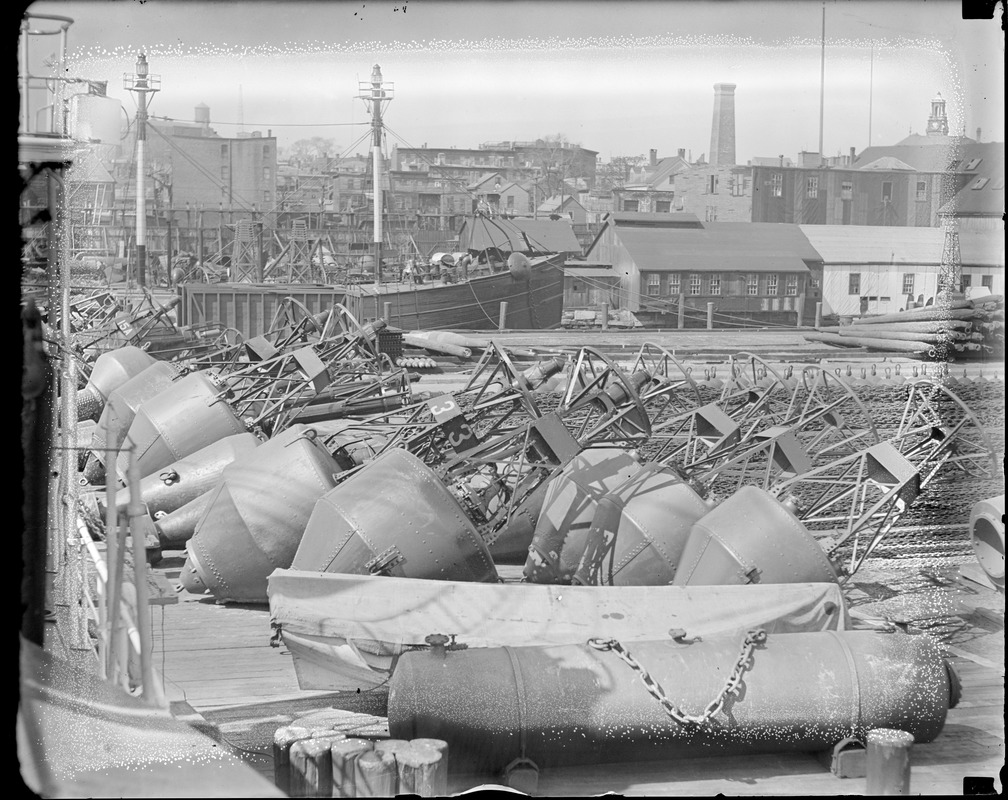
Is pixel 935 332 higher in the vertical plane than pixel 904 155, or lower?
lower

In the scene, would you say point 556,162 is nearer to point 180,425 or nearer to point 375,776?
point 180,425

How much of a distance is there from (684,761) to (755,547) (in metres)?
2.68

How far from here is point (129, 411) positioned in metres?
18.8

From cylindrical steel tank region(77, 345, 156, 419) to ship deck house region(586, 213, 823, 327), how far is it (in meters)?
31.8

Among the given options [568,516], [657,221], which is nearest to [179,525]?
[568,516]

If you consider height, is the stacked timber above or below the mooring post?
above

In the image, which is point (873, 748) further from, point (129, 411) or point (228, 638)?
point (129, 411)

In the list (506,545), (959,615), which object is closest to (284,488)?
(506,545)

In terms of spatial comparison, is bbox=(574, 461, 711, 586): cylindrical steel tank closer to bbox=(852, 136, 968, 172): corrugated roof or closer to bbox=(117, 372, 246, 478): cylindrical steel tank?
bbox=(117, 372, 246, 478): cylindrical steel tank

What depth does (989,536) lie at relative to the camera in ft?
35.8

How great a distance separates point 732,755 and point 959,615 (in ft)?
16.6

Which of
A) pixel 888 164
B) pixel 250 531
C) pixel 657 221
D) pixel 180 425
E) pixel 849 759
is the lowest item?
pixel 849 759

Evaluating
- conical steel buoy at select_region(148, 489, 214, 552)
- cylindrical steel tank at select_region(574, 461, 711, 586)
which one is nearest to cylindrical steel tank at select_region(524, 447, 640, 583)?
cylindrical steel tank at select_region(574, 461, 711, 586)

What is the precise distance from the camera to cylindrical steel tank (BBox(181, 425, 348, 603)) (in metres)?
11.2
